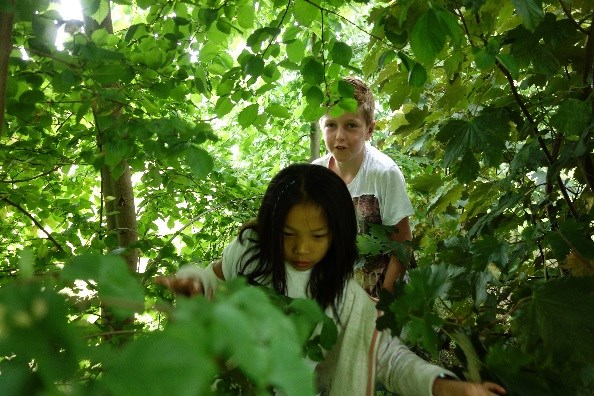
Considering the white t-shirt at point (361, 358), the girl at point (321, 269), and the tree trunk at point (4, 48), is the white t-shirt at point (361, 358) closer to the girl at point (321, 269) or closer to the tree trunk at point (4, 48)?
the girl at point (321, 269)

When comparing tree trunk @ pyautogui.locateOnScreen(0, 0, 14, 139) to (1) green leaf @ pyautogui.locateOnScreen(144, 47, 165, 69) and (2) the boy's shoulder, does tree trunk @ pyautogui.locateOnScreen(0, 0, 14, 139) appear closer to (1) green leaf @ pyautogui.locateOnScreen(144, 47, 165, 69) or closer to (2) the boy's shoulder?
(1) green leaf @ pyautogui.locateOnScreen(144, 47, 165, 69)

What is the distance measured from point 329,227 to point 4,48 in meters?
0.93

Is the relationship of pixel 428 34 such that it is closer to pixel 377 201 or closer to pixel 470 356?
pixel 470 356

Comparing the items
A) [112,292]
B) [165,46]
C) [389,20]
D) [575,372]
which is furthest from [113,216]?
[112,292]

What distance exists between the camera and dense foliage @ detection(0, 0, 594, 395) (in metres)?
0.38

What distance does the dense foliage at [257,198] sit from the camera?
38 centimetres

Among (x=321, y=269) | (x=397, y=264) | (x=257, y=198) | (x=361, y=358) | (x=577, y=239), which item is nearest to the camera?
(x=577, y=239)

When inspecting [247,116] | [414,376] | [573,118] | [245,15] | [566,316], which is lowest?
[414,376]

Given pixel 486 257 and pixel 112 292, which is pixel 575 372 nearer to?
pixel 486 257

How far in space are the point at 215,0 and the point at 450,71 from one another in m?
0.76

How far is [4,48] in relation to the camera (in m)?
0.88

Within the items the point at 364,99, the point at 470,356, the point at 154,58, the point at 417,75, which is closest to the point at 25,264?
the point at 470,356

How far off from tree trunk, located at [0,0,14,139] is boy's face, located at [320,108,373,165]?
1.60 meters

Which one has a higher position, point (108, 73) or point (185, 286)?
point (108, 73)
